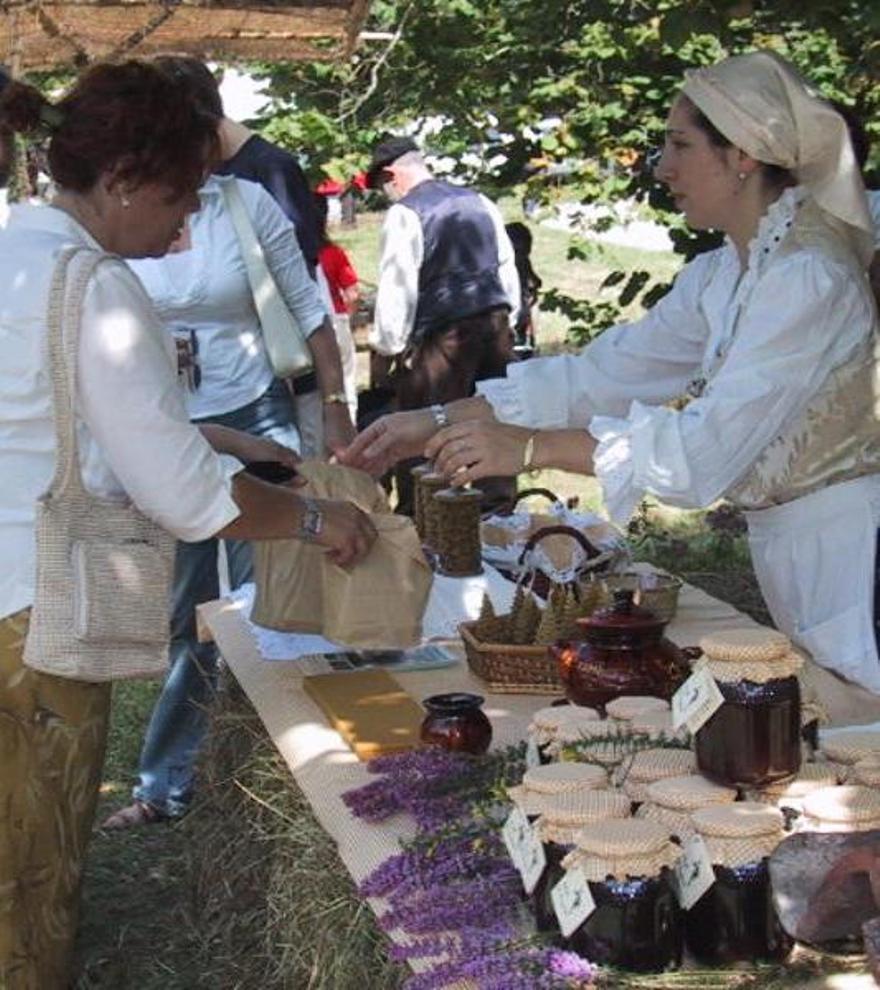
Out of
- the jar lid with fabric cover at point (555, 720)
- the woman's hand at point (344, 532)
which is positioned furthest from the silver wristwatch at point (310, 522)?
the jar lid with fabric cover at point (555, 720)

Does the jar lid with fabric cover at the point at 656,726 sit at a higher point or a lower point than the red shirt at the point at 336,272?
higher

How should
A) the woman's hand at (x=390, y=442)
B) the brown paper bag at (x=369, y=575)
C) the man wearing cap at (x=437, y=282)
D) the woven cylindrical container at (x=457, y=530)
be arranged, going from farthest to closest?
the man wearing cap at (x=437, y=282)
the woven cylindrical container at (x=457, y=530)
the woman's hand at (x=390, y=442)
the brown paper bag at (x=369, y=575)

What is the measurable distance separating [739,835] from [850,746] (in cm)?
30

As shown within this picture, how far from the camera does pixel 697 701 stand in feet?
6.20

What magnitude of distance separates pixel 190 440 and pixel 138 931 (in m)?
1.61

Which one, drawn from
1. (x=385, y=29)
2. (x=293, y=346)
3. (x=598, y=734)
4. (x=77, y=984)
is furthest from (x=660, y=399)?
(x=385, y=29)

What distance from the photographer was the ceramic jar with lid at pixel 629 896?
164cm

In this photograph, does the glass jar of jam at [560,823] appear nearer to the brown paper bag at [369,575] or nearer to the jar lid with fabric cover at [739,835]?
the jar lid with fabric cover at [739,835]

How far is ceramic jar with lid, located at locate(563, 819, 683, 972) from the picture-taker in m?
1.64

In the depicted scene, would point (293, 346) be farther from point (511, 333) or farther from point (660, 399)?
point (511, 333)

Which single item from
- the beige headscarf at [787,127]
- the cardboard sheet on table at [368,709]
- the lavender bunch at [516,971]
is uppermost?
the beige headscarf at [787,127]

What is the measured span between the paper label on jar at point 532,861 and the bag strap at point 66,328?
940 mm

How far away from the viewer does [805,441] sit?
2729mm

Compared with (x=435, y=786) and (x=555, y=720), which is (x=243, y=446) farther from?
(x=555, y=720)
